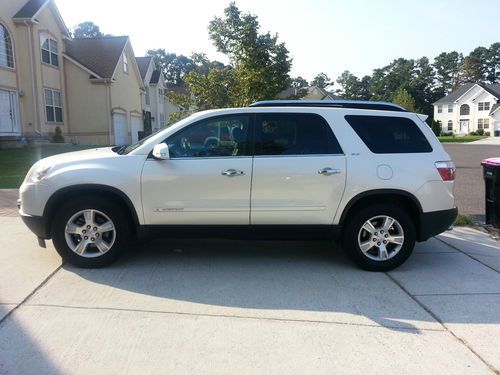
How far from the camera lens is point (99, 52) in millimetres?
30203

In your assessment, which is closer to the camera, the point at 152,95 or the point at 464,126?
the point at 152,95

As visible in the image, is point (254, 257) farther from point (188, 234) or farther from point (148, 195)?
point (148, 195)

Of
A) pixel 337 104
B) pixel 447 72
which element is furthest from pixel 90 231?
pixel 447 72

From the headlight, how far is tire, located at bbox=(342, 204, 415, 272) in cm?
344

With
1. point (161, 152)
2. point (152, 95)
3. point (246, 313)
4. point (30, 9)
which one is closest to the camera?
point (246, 313)

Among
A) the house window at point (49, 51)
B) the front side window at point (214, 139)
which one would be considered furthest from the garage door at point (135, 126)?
the front side window at point (214, 139)

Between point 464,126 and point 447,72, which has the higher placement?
point 447,72

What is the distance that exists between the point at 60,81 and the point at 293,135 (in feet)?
82.6

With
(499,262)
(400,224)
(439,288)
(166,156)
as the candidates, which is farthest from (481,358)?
(166,156)

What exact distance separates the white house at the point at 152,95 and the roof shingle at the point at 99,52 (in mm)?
8565

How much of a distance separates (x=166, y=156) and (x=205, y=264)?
140cm

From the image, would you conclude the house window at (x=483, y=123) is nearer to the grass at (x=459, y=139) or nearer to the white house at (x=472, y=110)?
the white house at (x=472, y=110)

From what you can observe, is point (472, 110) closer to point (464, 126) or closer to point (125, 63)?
point (464, 126)

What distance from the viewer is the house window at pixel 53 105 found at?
25.4 meters
